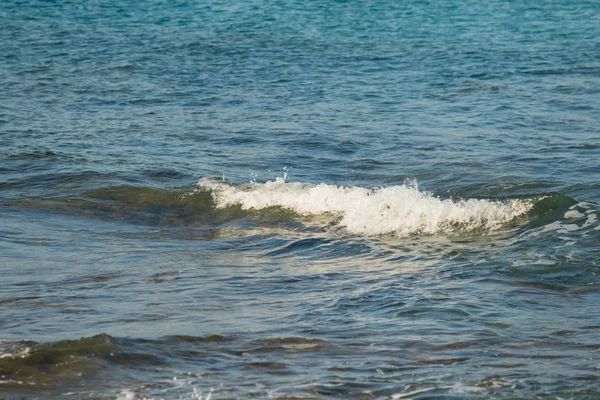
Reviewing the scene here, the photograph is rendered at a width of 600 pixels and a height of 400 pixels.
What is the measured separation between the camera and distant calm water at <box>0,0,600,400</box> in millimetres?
5355

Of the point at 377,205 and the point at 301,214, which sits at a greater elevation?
the point at 377,205

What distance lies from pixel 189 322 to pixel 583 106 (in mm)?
9858

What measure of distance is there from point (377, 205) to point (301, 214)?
2.66ft

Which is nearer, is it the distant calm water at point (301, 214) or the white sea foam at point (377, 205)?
the distant calm water at point (301, 214)

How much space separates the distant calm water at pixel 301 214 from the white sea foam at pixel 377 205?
4 centimetres

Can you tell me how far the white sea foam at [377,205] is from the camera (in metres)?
8.98

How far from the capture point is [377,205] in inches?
373

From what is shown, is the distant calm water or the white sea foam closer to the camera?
the distant calm water

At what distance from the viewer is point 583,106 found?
565 inches

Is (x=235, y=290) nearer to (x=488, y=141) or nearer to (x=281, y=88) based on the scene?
(x=488, y=141)

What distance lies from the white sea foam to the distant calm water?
0.04 metres

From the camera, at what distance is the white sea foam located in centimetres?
898

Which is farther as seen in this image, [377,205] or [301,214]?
[301,214]

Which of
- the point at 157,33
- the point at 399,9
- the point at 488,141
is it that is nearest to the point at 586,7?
the point at 399,9
